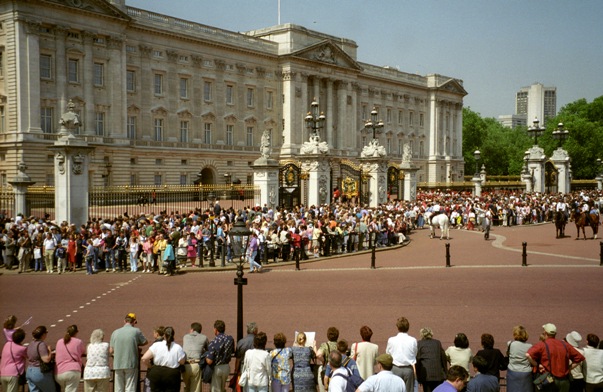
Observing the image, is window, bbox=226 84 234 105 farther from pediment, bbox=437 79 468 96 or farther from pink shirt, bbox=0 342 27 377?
pink shirt, bbox=0 342 27 377

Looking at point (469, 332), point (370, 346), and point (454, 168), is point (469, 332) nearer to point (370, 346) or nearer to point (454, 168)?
point (370, 346)

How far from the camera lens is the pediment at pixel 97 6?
4794 cm

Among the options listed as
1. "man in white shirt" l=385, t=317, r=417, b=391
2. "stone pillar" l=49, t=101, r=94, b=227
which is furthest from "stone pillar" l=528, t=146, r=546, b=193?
"man in white shirt" l=385, t=317, r=417, b=391

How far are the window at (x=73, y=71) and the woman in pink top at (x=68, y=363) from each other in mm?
44795

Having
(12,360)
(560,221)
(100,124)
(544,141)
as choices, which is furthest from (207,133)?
(544,141)

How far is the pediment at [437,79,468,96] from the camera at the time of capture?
318 ft

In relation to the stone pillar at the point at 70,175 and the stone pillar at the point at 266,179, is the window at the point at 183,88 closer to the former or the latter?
the stone pillar at the point at 266,179

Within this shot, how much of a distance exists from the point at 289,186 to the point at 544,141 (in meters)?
79.2

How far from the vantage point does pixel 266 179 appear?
2961cm

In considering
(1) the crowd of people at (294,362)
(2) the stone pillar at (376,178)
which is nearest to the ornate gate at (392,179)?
(2) the stone pillar at (376,178)

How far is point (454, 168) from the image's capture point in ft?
328

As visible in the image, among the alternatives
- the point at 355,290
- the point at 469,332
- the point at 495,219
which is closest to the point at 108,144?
the point at 495,219

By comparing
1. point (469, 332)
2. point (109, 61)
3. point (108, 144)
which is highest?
point (109, 61)

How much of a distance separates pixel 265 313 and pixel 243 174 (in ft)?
172
